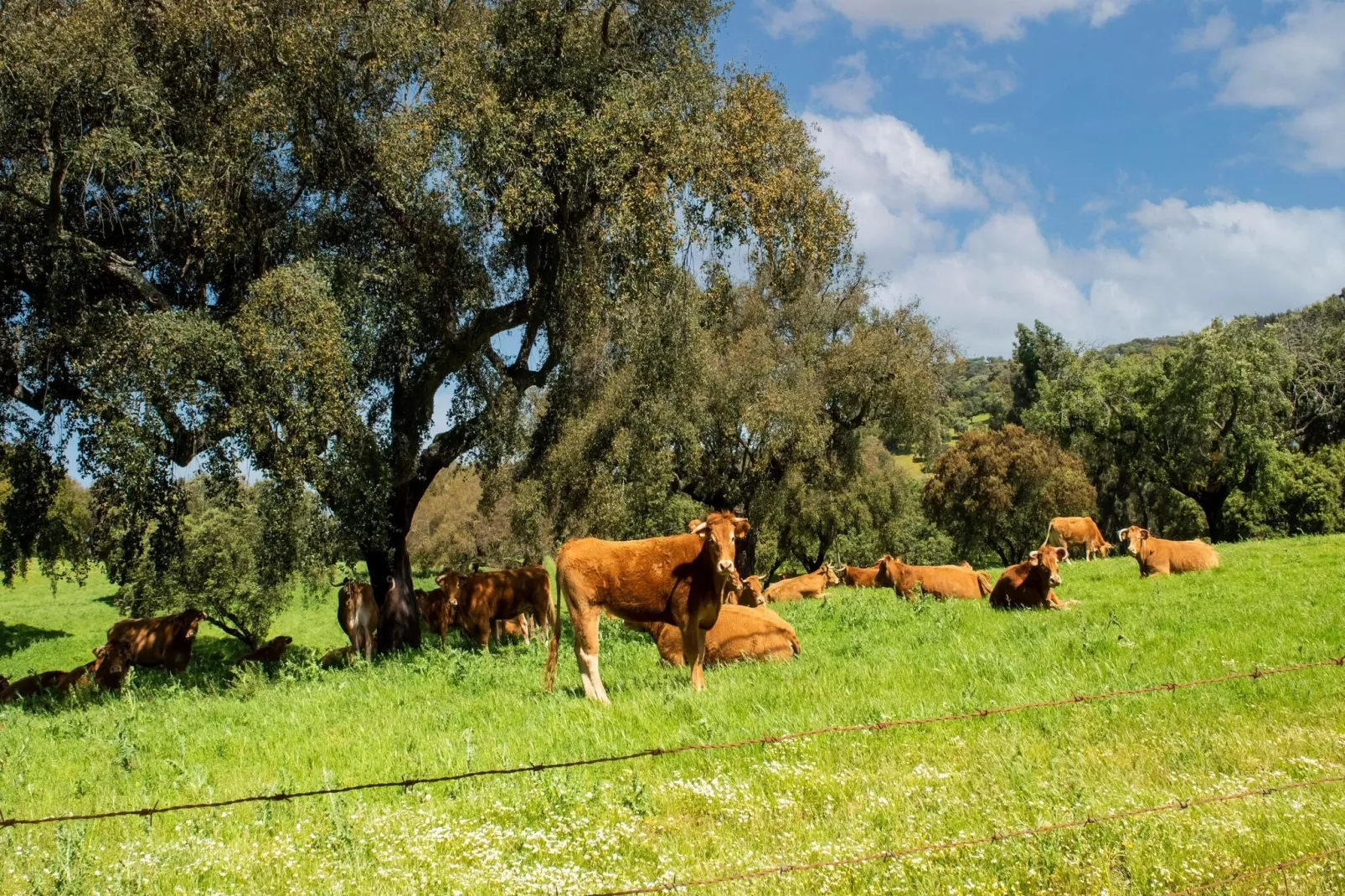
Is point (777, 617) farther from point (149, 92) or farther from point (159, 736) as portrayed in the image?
point (149, 92)

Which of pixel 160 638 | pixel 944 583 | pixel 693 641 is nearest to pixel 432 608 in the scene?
pixel 160 638

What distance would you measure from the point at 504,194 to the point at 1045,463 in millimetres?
38441

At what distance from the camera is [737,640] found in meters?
12.2

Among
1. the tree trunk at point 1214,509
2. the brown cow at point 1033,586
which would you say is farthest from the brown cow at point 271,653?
the tree trunk at point 1214,509

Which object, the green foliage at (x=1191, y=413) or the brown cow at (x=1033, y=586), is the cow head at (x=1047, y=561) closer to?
the brown cow at (x=1033, y=586)

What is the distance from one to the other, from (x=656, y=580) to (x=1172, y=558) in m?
13.2

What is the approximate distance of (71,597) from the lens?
44469 mm

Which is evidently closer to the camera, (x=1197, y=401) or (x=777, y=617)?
(x=777, y=617)

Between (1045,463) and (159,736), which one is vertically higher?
(1045,463)

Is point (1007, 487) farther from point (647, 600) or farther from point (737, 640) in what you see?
point (647, 600)

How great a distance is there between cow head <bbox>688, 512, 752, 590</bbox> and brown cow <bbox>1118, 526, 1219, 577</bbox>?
11910mm

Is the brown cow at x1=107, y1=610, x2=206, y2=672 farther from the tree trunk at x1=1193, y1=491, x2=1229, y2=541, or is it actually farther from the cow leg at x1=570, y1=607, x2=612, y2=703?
the tree trunk at x1=1193, y1=491, x2=1229, y2=541

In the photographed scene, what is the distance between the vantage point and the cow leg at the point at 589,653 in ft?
33.1

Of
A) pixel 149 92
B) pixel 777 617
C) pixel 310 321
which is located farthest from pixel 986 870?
pixel 149 92
